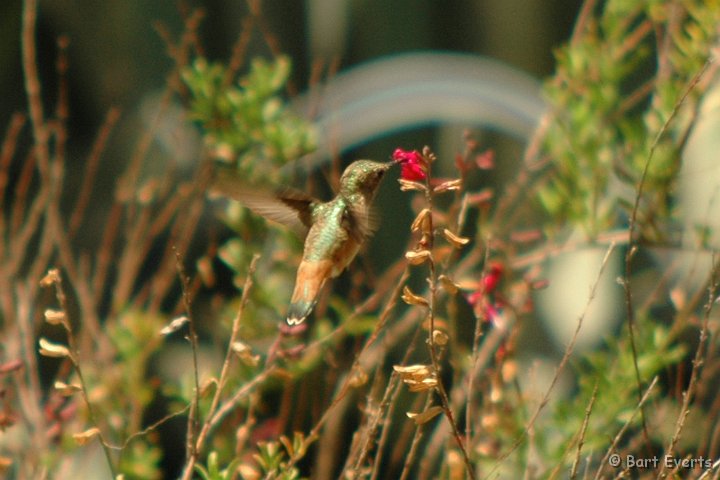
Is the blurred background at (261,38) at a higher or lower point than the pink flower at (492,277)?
higher

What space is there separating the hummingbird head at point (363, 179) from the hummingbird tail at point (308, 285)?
198mm

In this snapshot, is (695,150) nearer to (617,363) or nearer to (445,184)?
(617,363)

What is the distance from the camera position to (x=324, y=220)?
2885 mm

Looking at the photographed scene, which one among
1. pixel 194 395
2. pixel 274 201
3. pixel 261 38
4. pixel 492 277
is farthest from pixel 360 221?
pixel 261 38

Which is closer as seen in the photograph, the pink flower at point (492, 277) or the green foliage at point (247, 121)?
the pink flower at point (492, 277)

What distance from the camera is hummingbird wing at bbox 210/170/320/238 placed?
2539mm

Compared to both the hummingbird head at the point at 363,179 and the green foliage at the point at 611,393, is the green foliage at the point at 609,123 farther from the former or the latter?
the hummingbird head at the point at 363,179

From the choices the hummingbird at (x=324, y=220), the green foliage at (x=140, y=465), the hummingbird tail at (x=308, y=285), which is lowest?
the green foliage at (x=140, y=465)

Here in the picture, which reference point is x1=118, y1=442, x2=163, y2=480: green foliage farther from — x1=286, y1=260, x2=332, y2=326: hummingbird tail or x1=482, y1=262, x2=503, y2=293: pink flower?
x1=482, y1=262, x2=503, y2=293: pink flower

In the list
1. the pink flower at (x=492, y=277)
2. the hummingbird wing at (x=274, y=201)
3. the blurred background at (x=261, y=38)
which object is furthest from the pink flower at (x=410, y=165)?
the blurred background at (x=261, y=38)

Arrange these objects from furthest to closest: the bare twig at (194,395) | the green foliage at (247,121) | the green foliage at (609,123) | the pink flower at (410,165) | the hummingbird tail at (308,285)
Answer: the green foliage at (247,121), the green foliage at (609,123), the hummingbird tail at (308,285), the pink flower at (410,165), the bare twig at (194,395)

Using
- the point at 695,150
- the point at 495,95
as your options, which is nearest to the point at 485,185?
the point at 495,95

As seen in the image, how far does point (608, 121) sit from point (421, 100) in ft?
6.08

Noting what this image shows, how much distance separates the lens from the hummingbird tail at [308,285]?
267cm
